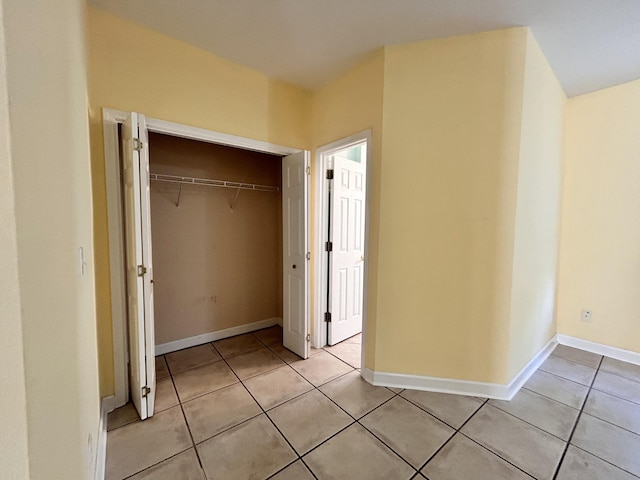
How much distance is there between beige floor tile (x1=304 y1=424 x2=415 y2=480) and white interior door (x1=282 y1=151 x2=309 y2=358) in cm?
107

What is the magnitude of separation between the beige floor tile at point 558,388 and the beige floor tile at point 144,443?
2.63 meters

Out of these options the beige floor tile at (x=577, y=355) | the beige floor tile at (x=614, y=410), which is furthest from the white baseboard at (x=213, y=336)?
the beige floor tile at (x=577, y=355)

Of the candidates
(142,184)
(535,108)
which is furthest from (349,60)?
(142,184)

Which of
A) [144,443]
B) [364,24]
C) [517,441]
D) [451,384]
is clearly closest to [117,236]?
[144,443]

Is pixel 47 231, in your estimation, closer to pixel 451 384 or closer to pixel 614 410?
pixel 451 384

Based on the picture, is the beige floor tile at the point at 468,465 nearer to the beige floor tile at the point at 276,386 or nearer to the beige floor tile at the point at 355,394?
the beige floor tile at the point at 355,394

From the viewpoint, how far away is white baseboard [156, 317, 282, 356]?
9.10 ft

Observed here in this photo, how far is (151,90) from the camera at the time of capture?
6.32ft

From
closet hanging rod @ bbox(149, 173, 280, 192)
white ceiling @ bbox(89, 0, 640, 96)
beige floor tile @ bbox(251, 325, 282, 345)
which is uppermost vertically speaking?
white ceiling @ bbox(89, 0, 640, 96)

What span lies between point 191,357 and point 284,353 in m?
0.93

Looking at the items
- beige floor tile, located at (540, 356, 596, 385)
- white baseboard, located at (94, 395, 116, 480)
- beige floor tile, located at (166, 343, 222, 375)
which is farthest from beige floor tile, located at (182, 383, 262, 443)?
beige floor tile, located at (540, 356, 596, 385)

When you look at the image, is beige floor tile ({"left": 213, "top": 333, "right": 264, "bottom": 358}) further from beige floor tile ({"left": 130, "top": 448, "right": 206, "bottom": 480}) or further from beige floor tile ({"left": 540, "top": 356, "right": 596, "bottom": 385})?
beige floor tile ({"left": 540, "top": 356, "right": 596, "bottom": 385})

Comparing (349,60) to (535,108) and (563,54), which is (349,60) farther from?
(563,54)

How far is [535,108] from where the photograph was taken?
6.81 ft
